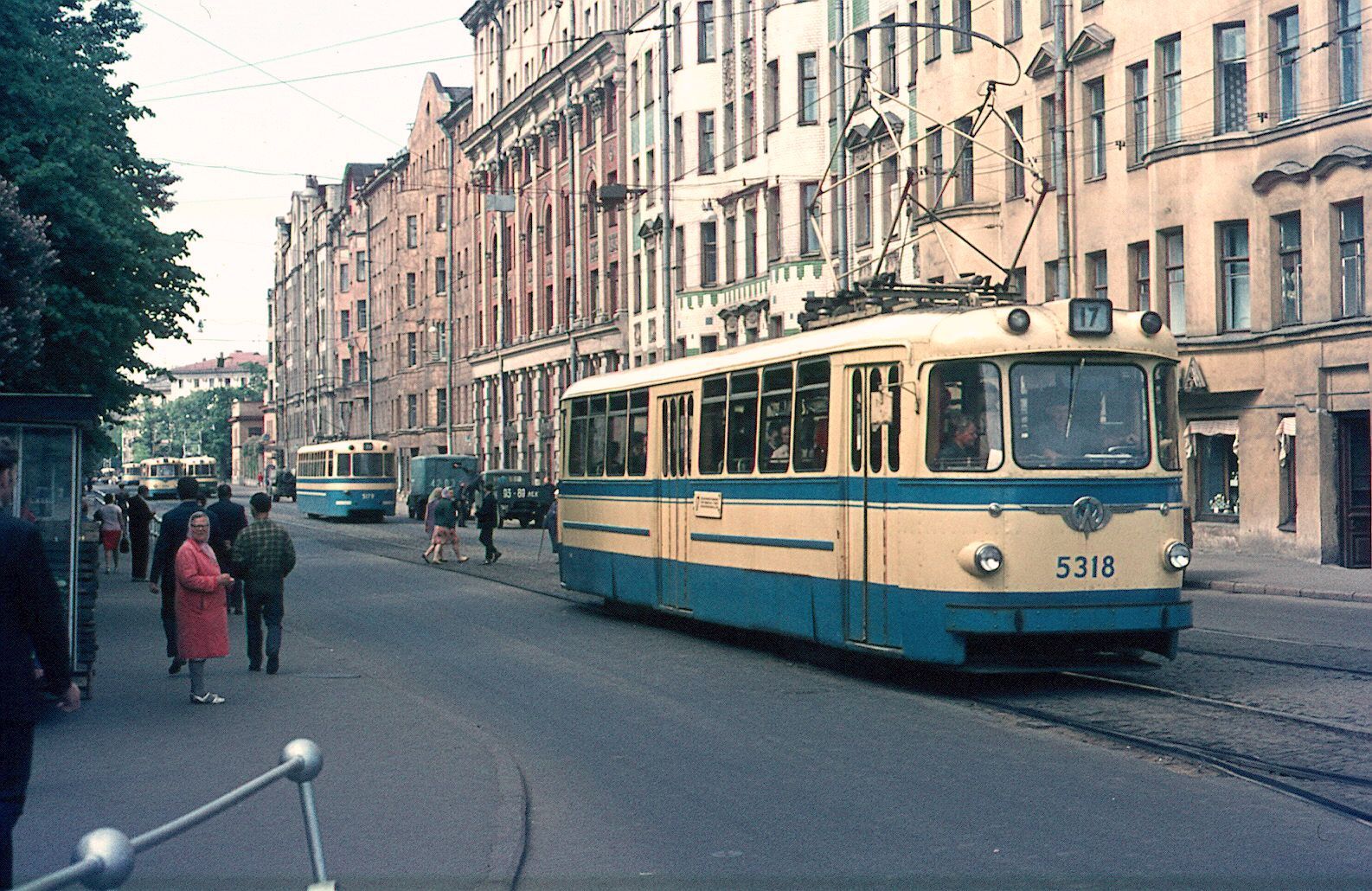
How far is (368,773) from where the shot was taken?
10.4 m

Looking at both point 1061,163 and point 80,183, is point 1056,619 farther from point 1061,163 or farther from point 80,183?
point 1061,163

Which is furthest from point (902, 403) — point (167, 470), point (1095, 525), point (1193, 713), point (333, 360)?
point (333, 360)

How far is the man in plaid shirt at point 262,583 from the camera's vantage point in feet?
53.8

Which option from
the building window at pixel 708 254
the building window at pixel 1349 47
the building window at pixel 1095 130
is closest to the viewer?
the building window at pixel 1349 47

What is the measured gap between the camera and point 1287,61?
105 feet

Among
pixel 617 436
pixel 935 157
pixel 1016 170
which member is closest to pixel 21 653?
pixel 617 436

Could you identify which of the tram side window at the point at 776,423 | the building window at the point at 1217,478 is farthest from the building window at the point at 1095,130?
the tram side window at the point at 776,423

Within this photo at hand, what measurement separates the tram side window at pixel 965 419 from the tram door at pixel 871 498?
0.40m

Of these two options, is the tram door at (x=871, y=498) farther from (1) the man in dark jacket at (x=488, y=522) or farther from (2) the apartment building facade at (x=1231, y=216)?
(1) the man in dark jacket at (x=488, y=522)

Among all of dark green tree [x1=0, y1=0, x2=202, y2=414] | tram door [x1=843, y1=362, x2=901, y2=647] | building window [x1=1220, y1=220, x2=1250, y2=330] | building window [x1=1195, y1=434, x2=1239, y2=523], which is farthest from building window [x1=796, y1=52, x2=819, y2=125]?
tram door [x1=843, y1=362, x2=901, y2=647]

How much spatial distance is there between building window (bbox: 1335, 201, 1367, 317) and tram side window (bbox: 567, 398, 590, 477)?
1477cm

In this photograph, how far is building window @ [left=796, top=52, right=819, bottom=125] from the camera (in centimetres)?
5078

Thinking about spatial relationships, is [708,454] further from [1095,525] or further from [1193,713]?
[1193,713]

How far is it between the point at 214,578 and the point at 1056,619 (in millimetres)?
6544
